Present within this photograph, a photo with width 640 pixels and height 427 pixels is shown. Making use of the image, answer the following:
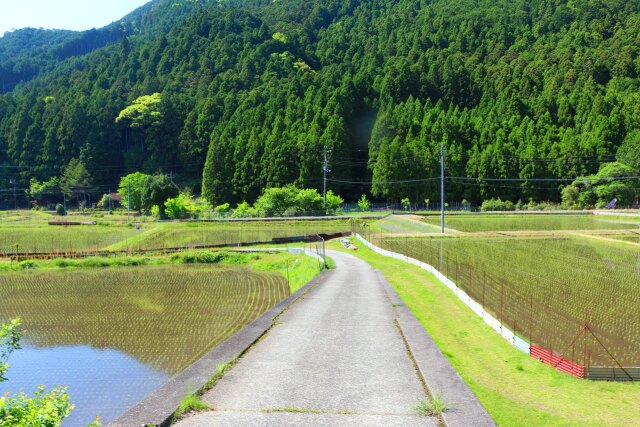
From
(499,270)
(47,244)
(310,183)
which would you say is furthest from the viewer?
(310,183)

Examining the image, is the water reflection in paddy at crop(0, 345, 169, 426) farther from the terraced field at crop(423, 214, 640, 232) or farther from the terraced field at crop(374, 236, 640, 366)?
the terraced field at crop(423, 214, 640, 232)

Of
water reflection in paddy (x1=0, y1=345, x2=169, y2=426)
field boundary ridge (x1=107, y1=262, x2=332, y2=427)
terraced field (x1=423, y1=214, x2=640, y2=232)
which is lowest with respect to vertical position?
water reflection in paddy (x1=0, y1=345, x2=169, y2=426)

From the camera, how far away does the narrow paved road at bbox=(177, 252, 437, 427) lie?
24.6 ft

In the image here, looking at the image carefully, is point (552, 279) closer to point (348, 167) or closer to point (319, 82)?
point (348, 167)

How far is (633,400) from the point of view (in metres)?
9.66

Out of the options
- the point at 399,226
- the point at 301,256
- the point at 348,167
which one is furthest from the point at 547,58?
the point at 301,256

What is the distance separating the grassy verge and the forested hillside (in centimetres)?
6897

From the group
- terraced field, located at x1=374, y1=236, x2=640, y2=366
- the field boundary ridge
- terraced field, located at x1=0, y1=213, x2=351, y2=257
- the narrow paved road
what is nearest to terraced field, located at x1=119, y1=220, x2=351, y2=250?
terraced field, located at x1=0, y1=213, x2=351, y2=257

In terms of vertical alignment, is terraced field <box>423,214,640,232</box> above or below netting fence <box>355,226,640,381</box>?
above

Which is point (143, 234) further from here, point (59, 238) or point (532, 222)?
point (532, 222)

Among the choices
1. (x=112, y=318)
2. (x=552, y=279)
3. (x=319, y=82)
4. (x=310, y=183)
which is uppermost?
(x=319, y=82)

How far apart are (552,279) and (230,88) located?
114742 millimetres

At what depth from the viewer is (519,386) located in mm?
10320

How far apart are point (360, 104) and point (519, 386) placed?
10724cm
